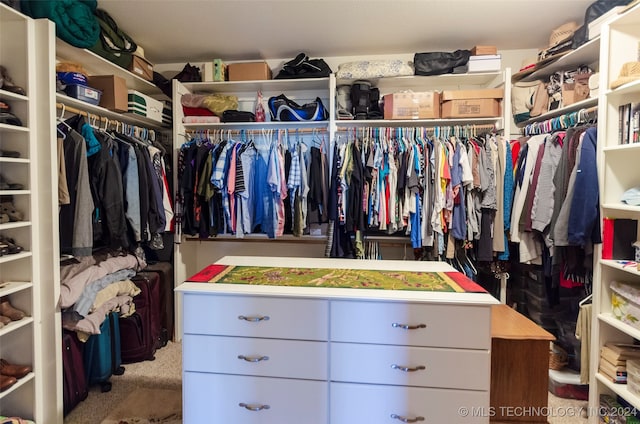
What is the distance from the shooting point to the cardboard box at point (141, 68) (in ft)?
8.58

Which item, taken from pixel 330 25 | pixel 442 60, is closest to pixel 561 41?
pixel 442 60

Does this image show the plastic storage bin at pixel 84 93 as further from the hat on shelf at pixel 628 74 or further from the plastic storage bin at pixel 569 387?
the plastic storage bin at pixel 569 387

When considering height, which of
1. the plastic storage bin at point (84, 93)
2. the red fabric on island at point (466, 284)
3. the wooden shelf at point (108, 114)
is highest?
the plastic storage bin at point (84, 93)

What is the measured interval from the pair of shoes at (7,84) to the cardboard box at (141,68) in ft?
3.24

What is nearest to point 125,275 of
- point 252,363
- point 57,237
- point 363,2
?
point 57,237

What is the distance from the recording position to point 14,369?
1.69 meters

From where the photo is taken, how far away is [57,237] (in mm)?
1799

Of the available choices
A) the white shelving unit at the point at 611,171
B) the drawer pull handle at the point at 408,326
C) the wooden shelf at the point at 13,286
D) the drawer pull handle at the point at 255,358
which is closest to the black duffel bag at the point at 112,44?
the wooden shelf at the point at 13,286

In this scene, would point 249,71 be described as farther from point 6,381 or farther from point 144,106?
point 6,381

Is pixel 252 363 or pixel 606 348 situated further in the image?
pixel 606 348

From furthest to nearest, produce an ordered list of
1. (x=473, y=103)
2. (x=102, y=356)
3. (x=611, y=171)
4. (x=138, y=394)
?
(x=473, y=103), (x=102, y=356), (x=138, y=394), (x=611, y=171)

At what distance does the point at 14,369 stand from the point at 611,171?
319 cm

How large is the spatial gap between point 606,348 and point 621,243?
56 centimetres

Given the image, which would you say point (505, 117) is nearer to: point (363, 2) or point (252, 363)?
point (363, 2)
